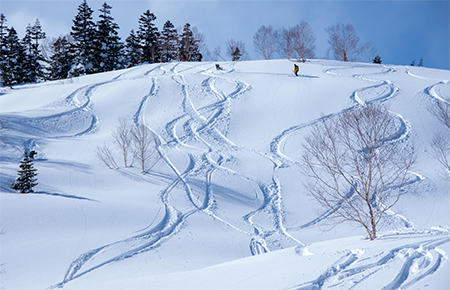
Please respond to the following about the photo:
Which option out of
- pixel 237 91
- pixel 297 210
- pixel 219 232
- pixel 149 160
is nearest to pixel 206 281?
pixel 219 232

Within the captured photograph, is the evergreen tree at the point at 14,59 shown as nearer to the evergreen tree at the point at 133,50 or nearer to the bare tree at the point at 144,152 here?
the evergreen tree at the point at 133,50

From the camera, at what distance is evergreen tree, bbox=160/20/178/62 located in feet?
164

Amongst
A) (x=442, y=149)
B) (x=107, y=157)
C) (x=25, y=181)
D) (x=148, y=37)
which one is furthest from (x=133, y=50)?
(x=442, y=149)

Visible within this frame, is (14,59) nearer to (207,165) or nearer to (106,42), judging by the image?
(106,42)

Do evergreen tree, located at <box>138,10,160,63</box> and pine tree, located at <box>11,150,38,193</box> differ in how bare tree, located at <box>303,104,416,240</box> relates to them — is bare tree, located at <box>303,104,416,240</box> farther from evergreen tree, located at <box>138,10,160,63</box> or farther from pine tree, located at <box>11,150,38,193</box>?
evergreen tree, located at <box>138,10,160,63</box>

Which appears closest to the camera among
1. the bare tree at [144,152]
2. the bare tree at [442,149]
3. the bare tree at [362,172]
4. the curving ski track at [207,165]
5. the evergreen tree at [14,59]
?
the curving ski track at [207,165]

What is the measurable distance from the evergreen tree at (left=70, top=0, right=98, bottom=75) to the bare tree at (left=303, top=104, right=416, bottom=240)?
36977mm

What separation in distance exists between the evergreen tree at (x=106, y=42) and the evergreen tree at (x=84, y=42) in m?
0.82

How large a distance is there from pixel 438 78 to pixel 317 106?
545 inches

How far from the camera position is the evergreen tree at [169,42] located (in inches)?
1964

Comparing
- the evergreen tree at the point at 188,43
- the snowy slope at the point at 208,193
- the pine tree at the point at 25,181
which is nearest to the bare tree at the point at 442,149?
the snowy slope at the point at 208,193

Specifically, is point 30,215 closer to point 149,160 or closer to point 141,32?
point 149,160

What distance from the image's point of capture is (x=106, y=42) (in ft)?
143

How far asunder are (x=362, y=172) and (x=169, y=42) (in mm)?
48346
